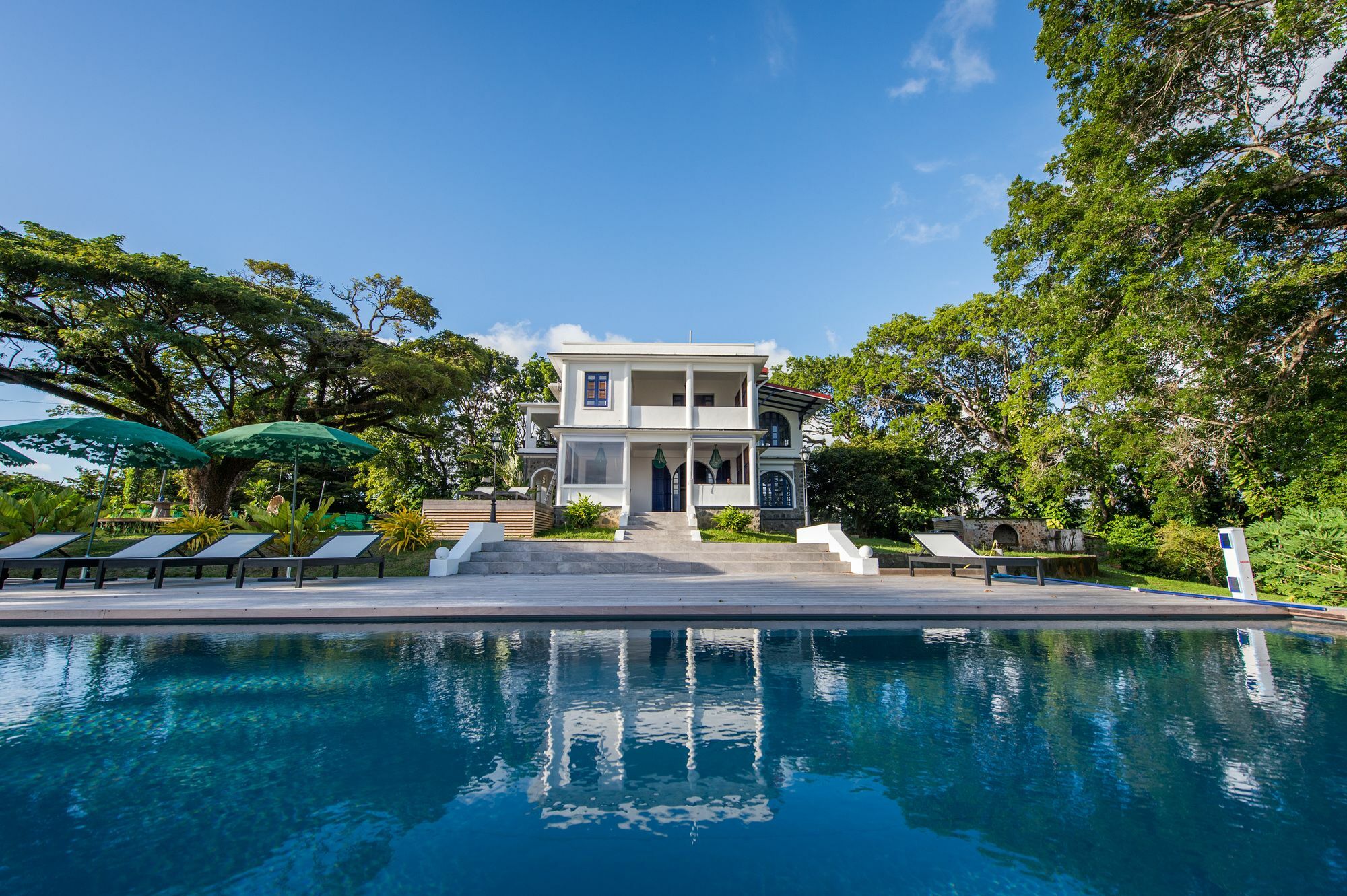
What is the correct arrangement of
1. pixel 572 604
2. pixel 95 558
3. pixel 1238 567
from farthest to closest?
pixel 95 558
pixel 1238 567
pixel 572 604

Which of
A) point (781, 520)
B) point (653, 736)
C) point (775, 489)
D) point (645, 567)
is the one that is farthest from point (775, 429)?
point (653, 736)

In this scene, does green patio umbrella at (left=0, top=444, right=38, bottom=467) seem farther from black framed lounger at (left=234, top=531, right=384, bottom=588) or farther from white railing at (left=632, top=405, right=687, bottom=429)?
white railing at (left=632, top=405, right=687, bottom=429)

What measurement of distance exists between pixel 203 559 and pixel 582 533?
882 cm

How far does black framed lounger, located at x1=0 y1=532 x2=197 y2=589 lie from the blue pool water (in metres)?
4.61

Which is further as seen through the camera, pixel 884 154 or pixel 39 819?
pixel 884 154

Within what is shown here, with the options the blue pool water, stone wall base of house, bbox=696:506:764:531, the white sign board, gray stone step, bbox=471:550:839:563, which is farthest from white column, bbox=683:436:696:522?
the blue pool water

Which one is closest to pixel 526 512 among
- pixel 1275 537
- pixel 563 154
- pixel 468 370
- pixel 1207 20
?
pixel 563 154

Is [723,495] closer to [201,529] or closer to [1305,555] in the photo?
[1305,555]

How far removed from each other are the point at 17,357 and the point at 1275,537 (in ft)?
104

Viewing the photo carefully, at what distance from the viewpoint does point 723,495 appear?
18969 mm

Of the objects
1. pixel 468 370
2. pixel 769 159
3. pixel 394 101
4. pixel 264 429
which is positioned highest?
pixel 769 159

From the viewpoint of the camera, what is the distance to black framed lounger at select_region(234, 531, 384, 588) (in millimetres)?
8805

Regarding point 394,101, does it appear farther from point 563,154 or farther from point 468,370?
point 468,370

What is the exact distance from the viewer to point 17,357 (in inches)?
685
